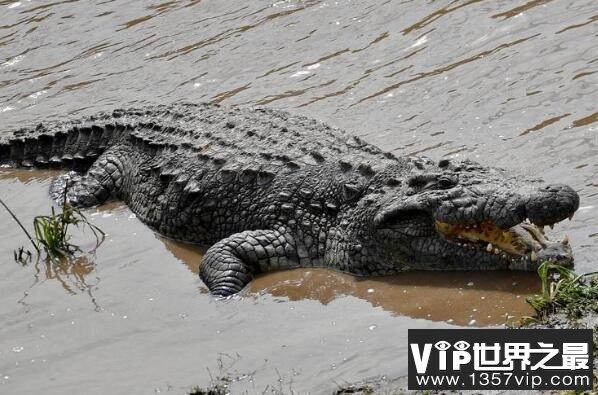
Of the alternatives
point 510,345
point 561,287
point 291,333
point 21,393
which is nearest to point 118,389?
point 21,393

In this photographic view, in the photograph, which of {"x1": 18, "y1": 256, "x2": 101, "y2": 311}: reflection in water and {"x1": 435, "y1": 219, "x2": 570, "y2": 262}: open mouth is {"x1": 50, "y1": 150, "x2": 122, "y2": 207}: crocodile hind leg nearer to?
{"x1": 18, "y1": 256, "x2": 101, "y2": 311}: reflection in water

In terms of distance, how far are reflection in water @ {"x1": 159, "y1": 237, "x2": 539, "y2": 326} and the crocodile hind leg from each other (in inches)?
85.9

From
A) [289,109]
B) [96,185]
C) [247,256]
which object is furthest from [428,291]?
[289,109]

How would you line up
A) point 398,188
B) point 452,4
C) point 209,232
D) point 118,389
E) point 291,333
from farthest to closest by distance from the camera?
point 452,4, point 209,232, point 398,188, point 291,333, point 118,389

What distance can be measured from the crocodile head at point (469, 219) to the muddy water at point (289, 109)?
147 millimetres

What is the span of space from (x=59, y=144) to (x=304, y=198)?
3963 millimetres

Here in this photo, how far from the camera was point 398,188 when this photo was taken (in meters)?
7.34

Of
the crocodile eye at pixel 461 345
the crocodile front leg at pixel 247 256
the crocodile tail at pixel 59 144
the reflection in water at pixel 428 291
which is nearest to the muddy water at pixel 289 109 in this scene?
the reflection in water at pixel 428 291

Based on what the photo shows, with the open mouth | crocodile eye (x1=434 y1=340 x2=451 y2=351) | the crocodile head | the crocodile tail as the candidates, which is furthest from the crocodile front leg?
the crocodile tail

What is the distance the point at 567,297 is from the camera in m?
5.89

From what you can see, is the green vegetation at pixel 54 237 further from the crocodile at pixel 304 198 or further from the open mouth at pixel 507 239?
the open mouth at pixel 507 239

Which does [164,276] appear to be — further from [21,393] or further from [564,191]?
[564,191]

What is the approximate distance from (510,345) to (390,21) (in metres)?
7.71

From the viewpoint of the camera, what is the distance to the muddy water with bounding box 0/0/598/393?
248 inches
